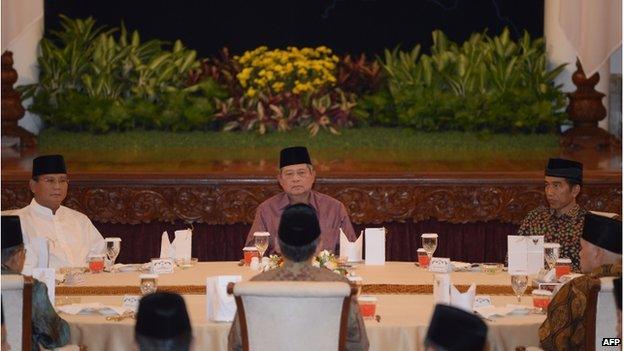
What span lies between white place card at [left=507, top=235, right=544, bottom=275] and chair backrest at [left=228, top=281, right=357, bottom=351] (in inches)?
64.4

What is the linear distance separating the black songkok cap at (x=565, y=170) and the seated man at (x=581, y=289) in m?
1.28

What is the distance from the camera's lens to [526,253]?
556 cm

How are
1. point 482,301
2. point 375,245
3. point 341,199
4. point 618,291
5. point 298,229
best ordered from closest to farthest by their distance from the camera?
point 618,291, point 298,229, point 482,301, point 375,245, point 341,199

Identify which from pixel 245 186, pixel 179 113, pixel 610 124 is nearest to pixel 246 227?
pixel 245 186

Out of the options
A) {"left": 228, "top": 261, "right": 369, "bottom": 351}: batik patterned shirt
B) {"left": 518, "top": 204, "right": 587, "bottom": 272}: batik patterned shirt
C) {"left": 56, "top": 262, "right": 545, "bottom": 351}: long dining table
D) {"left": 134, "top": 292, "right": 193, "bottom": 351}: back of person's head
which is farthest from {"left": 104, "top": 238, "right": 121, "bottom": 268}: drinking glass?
{"left": 134, "top": 292, "right": 193, "bottom": 351}: back of person's head

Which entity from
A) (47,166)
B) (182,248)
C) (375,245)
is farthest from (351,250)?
(47,166)

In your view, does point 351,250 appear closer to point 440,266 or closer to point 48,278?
point 440,266

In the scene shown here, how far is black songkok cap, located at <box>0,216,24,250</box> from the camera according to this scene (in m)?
4.45

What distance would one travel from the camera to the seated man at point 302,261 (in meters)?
4.18

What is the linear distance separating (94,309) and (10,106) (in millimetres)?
4386

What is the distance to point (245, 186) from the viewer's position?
762 centimetres

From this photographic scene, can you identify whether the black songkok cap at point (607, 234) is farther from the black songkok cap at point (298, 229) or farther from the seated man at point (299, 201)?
the seated man at point (299, 201)

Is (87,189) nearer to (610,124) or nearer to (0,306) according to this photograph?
(0,306)

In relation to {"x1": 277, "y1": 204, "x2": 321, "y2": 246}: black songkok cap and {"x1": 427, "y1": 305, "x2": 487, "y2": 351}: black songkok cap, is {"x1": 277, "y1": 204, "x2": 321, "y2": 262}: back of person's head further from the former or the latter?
{"x1": 427, "y1": 305, "x2": 487, "y2": 351}: black songkok cap
